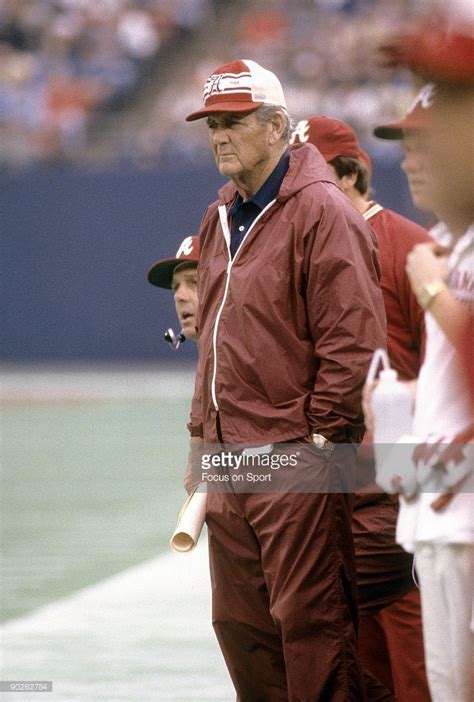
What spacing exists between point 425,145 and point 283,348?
1582 mm

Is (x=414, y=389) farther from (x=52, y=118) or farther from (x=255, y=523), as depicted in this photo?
(x=52, y=118)

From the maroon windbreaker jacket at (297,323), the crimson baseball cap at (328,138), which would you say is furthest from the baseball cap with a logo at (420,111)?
the crimson baseball cap at (328,138)

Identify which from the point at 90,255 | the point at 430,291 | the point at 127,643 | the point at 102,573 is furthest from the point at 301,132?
the point at 90,255

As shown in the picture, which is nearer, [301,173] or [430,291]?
[430,291]

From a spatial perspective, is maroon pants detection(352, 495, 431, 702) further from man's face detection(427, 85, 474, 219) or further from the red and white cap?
the red and white cap

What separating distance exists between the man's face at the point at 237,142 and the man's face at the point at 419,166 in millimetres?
518

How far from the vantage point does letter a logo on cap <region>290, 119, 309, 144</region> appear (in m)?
5.34

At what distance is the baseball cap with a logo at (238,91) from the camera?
463 centimetres

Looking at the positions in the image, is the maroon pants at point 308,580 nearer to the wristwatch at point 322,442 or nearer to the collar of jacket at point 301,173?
the wristwatch at point 322,442

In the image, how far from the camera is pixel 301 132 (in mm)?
5387

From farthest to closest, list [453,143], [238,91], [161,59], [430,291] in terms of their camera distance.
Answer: [161,59] → [238,91] → [430,291] → [453,143]

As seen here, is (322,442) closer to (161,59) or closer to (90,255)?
(90,255)

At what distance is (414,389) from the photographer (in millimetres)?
3566

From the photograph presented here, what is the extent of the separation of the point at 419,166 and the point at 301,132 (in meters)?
2.02
